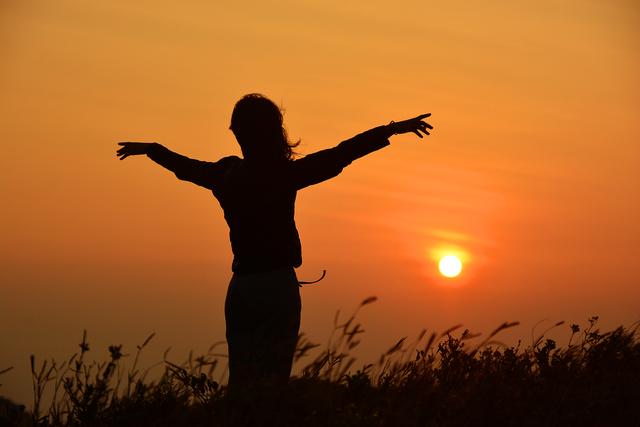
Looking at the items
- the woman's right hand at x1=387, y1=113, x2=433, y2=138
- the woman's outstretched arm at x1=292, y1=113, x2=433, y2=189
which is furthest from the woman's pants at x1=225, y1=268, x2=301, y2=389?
the woman's right hand at x1=387, y1=113, x2=433, y2=138

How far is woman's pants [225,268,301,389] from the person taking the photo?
645 centimetres

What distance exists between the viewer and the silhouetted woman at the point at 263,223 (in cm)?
650

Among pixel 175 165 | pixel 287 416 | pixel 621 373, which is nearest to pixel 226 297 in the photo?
pixel 175 165

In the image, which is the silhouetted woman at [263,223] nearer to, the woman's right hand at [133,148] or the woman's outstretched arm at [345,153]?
the woman's outstretched arm at [345,153]

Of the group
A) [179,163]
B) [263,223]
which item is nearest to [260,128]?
[263,223]

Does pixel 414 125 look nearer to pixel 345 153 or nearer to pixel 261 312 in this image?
pixel 345 153

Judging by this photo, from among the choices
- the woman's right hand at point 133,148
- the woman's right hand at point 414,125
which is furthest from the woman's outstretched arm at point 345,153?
the woman's right hand at point 133,148

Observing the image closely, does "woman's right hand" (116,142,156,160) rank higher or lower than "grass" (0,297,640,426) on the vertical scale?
higher

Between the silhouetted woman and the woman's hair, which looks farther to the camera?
the woman's hair

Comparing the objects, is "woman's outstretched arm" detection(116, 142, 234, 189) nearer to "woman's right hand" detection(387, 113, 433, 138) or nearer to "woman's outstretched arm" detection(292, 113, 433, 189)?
"woman's outstretched arm" detection(292, 113, 433, 189)

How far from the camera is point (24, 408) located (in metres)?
5.12

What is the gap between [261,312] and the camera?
21.4 feet

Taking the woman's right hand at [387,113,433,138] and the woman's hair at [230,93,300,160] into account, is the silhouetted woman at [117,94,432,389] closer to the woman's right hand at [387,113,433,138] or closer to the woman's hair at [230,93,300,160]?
the woman's hair at [230,93,300,160]

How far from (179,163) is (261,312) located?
1586 mm
